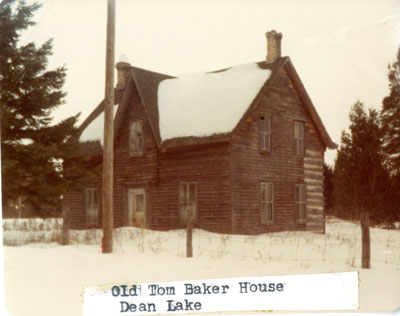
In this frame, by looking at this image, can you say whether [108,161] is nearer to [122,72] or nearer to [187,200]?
[122,72]

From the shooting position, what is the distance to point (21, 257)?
604 cm

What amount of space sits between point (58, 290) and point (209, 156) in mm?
4179

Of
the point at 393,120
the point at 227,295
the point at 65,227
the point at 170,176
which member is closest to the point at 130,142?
the point at 170,176

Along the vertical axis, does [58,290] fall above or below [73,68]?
below

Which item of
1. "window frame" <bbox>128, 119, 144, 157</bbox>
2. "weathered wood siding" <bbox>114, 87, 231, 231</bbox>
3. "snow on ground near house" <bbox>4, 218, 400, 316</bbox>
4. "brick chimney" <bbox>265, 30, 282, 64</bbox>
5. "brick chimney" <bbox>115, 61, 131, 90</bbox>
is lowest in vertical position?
"snow on ground near house" <bbox>4, 218, 400, 316</bbox>

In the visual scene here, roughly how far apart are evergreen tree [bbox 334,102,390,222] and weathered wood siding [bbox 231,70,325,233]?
4.89ft

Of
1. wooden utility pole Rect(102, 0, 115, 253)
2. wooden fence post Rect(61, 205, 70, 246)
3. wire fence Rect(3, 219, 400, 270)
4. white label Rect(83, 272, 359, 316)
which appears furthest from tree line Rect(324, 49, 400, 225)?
wooden fence post Rect(61, 205, 70, 246)

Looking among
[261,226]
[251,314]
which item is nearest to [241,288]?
[251,314]

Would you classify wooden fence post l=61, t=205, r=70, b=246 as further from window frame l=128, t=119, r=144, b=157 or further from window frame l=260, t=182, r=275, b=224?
window frame l=260, t=182, r=275, b=224

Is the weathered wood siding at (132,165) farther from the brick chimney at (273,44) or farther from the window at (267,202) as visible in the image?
the brick chimney at (273,44)

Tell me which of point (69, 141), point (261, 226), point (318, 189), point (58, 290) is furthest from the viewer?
point (261, 226)

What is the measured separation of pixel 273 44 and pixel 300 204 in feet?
11.2

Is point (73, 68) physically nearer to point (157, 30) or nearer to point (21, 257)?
point (157, 30)

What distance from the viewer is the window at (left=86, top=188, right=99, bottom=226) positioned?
7113mm
